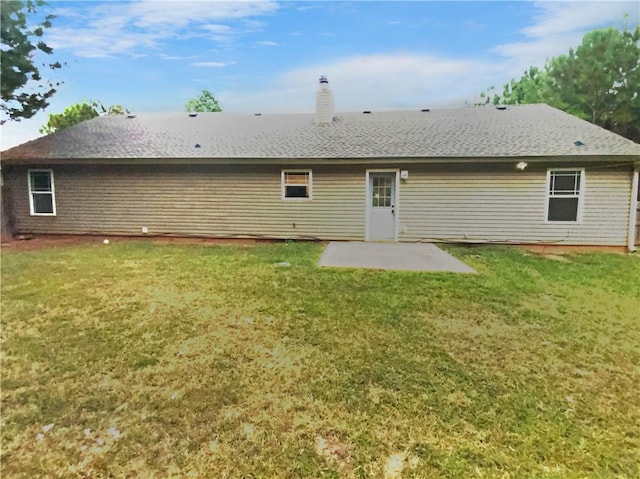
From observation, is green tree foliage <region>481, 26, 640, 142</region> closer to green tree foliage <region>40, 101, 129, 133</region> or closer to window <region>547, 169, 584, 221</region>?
window <region>547, 169, 584, 221</region>

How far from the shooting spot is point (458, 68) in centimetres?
1073

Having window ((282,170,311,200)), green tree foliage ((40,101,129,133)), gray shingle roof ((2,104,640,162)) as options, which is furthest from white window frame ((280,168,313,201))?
green tree foliage ((40,101,129,133))

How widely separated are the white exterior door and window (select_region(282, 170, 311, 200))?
1.59 metres

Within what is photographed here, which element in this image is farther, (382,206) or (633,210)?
(382,206)

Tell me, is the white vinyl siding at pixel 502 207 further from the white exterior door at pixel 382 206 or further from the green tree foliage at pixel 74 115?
the green tree foliage at pixel 74 115

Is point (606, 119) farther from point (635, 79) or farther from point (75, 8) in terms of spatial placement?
point (75, 8)

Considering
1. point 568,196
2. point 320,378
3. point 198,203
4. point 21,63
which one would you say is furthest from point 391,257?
point 21,63

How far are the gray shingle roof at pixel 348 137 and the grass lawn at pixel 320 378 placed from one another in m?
4.20

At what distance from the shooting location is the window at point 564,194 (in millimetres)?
8789

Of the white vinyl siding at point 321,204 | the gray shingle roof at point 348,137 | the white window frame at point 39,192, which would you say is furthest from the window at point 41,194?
the gray shingle roof at point 348,137

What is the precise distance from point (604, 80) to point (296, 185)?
13.2 metres

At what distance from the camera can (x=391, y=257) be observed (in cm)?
775

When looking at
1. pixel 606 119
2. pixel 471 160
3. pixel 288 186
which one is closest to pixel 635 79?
pixel 606 119

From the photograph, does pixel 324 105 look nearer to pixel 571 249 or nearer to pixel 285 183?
pixel 285 183
